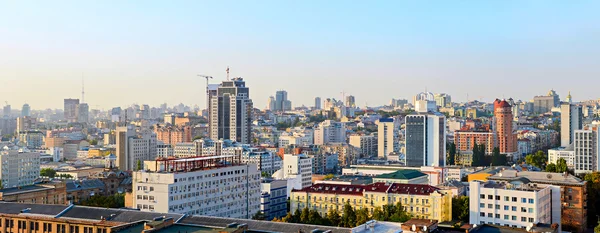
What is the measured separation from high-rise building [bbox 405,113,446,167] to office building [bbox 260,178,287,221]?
100.0 feet

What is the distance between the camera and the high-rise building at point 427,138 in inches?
2997

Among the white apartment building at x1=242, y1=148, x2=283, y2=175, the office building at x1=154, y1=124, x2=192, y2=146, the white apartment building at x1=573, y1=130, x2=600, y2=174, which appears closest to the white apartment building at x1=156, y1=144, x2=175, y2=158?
the white apartment building at x1=242, y1=148, x2=283, y2=175

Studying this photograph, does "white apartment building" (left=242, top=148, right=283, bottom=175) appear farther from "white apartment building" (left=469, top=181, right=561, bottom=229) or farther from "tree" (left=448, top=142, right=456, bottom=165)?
"white apartment building" (left=469, top=181, right=561, bottom=229)

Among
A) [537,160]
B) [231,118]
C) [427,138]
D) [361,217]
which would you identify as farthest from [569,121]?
[361,217]

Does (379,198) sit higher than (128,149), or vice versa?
(128,149)

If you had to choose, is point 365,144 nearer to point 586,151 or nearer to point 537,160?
point 537,160

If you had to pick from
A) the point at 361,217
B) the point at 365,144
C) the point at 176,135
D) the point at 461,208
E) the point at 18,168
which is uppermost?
the point at 176,135

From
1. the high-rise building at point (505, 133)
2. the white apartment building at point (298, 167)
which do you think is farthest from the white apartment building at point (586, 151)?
the white apartment building at point (298, 167)

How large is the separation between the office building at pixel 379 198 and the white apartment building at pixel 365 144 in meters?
62.4

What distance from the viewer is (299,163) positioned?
62812mm

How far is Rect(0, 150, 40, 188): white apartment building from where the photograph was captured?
6100 cm

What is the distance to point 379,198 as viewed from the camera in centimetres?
4156

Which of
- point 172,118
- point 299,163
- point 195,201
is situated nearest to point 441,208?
point 195,201

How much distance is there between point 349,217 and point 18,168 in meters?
38.0
